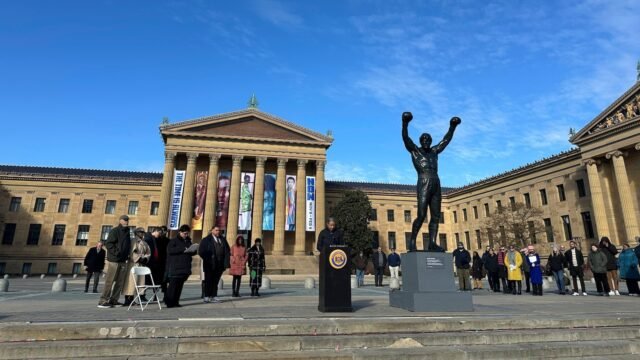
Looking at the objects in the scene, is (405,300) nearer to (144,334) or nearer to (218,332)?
(218,332)

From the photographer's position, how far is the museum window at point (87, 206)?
50625mm

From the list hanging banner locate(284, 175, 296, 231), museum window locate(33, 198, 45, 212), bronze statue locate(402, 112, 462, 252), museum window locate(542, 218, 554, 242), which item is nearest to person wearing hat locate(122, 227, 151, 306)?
bronze statue locate(402, 112, 462, 252)

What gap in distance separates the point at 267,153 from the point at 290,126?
16.5ft

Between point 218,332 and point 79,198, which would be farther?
point 79,198

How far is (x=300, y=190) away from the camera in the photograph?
4747 centimetres

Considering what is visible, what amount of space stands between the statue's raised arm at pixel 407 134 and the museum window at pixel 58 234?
5421 centimetres

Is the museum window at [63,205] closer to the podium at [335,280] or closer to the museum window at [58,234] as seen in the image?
the museum window at [58,234]

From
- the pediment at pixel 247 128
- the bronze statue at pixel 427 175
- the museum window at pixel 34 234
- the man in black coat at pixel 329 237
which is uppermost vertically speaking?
the pediment at pixel 247 128

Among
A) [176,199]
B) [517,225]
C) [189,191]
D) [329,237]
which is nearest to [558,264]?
[329,237]

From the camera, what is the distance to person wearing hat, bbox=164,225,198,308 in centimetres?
943

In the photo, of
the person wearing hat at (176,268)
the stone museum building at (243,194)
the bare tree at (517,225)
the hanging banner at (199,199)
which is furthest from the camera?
the hanging banner at (199,199)

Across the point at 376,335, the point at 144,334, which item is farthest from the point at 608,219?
the point at 144,334

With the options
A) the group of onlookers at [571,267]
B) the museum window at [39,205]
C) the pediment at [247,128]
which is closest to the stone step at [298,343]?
the group of onlookers at [571,267]

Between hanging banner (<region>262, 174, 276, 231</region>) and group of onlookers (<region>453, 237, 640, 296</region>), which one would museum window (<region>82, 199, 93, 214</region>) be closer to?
hanging banner (<region>262, 174, 276, 231</region>)
